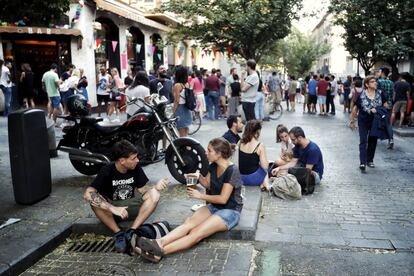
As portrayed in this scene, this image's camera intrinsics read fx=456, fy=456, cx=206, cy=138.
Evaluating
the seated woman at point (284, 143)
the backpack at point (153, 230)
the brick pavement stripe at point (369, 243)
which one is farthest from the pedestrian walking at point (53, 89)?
the brick pavement stripe at point (369, 243)

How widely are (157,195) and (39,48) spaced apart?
48.2ft

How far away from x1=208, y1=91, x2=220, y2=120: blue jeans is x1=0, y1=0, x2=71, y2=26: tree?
874 cm

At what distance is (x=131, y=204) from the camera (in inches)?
194

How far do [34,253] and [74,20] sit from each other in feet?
45.3

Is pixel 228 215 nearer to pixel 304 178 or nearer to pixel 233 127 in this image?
pixel 304 178

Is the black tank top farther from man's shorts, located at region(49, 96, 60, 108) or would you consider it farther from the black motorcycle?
man's shorts, located at region(49, 96, 60, 108)

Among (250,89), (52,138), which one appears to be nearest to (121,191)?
(52,138)

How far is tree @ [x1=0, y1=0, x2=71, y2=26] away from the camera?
713 centimetres

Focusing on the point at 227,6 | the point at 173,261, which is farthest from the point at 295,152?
the point at 227,6

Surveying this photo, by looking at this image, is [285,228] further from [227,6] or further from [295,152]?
[227,6]

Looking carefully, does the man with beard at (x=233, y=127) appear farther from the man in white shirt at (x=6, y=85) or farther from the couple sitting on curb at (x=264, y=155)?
the man in white shirt at (x=6, y=85)

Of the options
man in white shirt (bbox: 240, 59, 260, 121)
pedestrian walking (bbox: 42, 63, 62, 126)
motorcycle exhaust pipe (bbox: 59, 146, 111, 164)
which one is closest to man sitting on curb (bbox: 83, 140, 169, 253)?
motorcycle exhaust pipe (bbox: 59, 146, 111, 164)

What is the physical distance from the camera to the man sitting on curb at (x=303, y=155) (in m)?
6.92

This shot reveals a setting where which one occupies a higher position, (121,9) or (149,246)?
(121,9)
